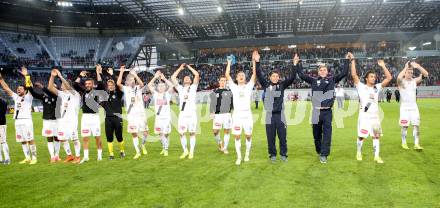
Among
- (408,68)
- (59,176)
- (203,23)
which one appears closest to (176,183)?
(59,176)

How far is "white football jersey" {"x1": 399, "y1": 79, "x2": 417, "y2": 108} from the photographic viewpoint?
10875 millimetres

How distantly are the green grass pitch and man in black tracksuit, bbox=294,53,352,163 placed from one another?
56 centimetres

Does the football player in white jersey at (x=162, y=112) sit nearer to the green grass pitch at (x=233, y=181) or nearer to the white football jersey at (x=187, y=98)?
the white football jersey at (x=187, y=98)

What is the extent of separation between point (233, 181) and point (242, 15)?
4264 cm

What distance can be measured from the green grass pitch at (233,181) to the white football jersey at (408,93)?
1422 mm

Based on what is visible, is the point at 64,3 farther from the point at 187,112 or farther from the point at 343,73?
the point at 343,73

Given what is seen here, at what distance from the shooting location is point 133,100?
11375 mm

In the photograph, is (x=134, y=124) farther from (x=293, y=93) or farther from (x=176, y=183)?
(x=293, y=93)

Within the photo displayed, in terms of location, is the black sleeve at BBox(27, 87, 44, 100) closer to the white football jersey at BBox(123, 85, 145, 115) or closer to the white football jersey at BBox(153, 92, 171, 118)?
the white football jersey at BBox(123, 85, 145, 115)

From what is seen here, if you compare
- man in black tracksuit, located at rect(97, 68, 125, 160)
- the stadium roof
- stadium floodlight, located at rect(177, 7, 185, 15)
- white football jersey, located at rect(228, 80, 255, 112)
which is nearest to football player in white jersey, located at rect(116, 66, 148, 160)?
man in black tracksuit, located at rect(97, 68, 125, 160)

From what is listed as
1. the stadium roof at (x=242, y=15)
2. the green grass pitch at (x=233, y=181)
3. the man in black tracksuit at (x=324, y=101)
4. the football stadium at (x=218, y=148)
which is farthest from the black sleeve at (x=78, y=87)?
the stadium roof at (x=242, y=15)

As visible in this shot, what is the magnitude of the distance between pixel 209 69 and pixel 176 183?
47977mm

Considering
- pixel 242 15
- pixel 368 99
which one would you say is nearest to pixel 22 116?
pixel 368 99

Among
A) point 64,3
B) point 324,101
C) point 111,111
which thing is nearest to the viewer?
point 324,101
